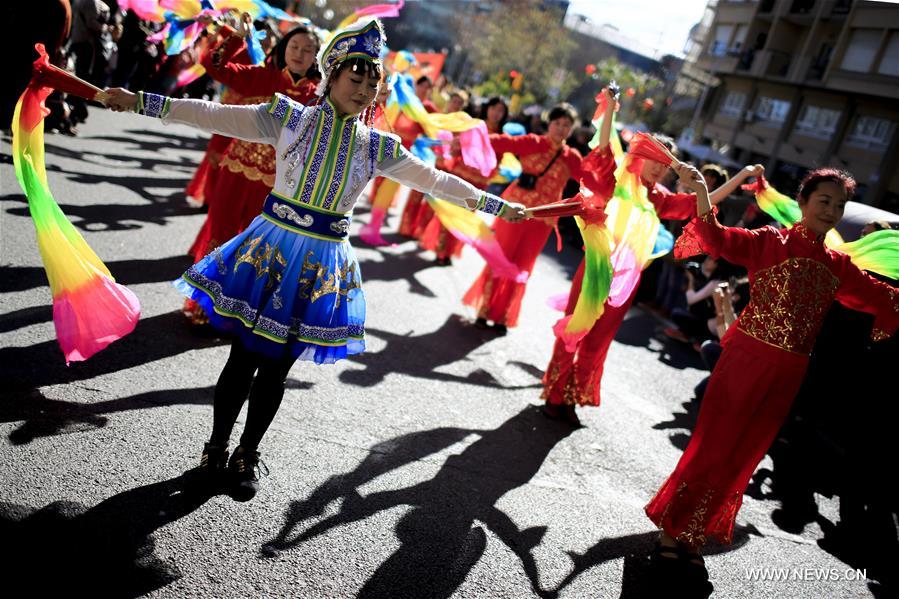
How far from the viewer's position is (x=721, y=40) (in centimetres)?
3562

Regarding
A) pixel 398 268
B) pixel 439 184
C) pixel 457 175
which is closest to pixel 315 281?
pixel 439 184

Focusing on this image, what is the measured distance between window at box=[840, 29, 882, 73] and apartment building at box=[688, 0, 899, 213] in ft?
0.13

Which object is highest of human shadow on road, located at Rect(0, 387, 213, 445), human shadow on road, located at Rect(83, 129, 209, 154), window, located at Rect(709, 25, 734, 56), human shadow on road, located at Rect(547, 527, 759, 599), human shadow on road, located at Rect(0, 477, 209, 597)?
window, located at Rect(709, 25, 734, 56)

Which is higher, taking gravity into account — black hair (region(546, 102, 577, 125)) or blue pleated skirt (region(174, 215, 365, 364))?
black hair (region(546, 102, 577, 125))

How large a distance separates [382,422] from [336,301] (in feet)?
4.76

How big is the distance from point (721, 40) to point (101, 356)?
126ft

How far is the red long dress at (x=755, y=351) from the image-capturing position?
3346 millimetres

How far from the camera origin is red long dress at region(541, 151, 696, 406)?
470 cm

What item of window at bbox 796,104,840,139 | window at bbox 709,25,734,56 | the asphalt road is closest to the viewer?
the asphalt road

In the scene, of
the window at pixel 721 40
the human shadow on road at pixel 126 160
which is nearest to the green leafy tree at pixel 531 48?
the window at pixel 721 40

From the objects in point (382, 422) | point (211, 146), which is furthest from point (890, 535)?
point (211, 146)

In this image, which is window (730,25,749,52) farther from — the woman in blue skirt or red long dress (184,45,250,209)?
the woman in blue skirt

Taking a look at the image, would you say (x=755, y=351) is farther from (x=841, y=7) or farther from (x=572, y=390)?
(x=841, y=7)

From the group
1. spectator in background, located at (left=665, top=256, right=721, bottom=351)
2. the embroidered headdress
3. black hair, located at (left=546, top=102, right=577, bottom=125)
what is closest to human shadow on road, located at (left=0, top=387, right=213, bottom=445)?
the embroidered headdress
